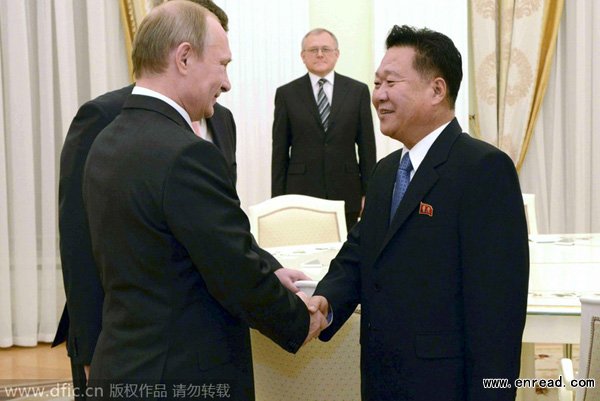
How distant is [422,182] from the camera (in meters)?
2.09

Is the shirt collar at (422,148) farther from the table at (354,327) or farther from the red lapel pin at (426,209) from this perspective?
the table at (354,327)

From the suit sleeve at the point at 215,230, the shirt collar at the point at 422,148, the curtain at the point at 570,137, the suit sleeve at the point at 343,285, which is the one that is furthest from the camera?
the curtain at the point at 570,137

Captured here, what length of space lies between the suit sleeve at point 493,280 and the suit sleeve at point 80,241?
99 centimetres

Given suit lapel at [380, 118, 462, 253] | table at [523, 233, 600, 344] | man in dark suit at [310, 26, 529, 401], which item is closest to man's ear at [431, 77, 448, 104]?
man in dark suit at [310, 26, 529, 401]

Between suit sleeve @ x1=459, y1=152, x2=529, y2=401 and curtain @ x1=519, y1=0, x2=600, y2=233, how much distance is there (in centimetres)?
445

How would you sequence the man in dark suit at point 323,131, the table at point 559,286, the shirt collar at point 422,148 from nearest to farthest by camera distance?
1. the shirt collar at point 422,148
2. the table at point 559,286
3. the man in dark suit at point 323,131

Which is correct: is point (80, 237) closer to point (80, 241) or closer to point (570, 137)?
point (80, 241)

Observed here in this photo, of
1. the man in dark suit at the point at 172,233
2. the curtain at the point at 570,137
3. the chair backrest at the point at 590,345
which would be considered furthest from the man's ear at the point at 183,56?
the curtain at the point at 570,137

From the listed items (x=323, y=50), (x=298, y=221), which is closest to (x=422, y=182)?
(x=298, y=221)

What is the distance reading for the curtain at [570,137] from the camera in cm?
613

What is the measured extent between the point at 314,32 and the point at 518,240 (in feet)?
12.7

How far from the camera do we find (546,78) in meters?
6.19

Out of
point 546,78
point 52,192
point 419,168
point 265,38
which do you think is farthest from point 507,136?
point 419,168

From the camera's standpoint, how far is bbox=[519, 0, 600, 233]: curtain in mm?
6133
